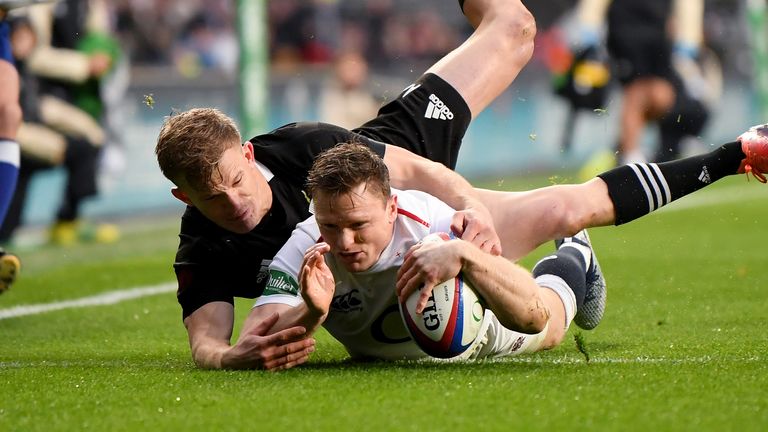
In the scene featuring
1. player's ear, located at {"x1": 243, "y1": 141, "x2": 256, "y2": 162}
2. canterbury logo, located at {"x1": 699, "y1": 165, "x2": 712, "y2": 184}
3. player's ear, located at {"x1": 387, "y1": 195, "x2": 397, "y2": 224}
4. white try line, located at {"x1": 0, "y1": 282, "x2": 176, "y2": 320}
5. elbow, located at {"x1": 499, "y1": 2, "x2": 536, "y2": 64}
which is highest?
elbow, located at {"x1": 499, "y1": 2, "x2": 536, "y2": 64}

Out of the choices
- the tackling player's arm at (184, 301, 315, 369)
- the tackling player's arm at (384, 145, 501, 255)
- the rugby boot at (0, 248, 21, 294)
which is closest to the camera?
the tackling player's arm at (184, 301, 315, 369)

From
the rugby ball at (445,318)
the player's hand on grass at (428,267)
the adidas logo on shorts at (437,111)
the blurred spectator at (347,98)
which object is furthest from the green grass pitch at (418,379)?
the blurred spectator at (347,98)

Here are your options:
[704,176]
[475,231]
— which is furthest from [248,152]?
[704,176]

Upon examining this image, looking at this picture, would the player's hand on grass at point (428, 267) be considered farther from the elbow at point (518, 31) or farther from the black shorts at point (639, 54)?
the black shorts at point (639, 54)

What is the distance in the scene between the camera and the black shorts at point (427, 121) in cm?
664

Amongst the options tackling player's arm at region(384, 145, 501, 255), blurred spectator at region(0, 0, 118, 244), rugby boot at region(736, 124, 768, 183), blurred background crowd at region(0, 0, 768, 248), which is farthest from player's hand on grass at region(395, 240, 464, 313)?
blurred background crowd at region(0, 0, 768, 248)

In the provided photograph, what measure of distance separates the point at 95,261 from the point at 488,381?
6.82m

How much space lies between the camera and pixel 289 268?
5.12m

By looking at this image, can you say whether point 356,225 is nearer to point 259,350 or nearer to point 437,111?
point 259,350

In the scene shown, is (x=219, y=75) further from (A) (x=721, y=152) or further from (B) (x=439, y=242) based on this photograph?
(B) (x=439, y=242)

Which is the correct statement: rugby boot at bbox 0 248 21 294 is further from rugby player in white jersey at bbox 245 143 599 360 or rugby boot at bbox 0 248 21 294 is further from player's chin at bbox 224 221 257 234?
rugby player in white jersey at bbox 245 143 599 360

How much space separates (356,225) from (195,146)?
830 millimetres

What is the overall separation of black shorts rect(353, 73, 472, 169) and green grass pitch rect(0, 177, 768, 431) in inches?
43.2

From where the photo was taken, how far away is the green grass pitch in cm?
404
